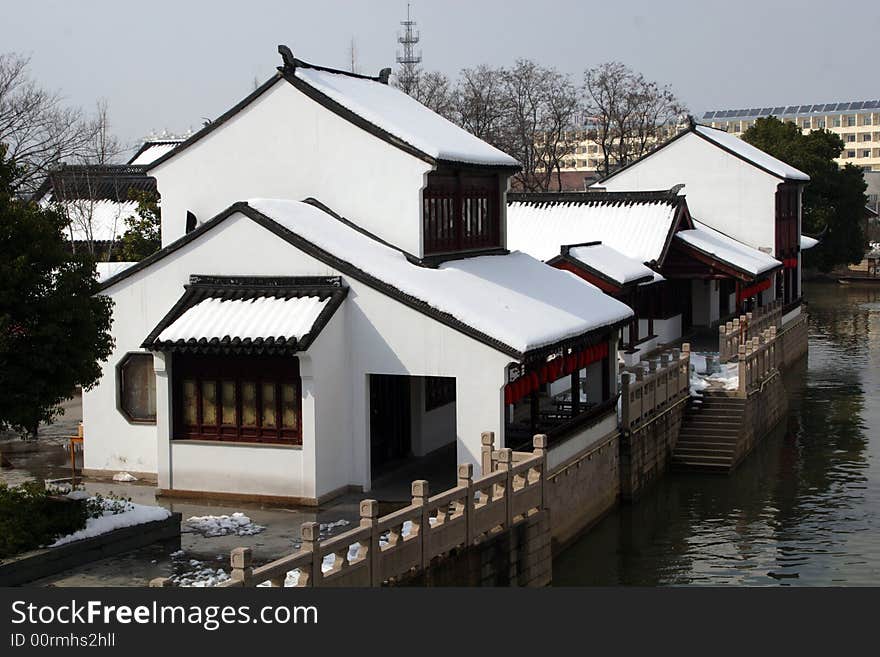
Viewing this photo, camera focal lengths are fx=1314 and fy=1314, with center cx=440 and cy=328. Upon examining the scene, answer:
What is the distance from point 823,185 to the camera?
268 ft

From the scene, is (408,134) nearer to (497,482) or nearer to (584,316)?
(584,316)

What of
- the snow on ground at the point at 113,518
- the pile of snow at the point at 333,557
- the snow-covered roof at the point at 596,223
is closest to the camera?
the pile of snow at the point at 333,557

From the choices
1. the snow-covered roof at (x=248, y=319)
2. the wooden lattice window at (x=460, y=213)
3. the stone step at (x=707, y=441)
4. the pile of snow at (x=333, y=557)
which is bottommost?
the stone step at (x=707, y=441)

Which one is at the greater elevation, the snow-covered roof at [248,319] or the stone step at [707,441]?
the snow-covered roof at [248,319]

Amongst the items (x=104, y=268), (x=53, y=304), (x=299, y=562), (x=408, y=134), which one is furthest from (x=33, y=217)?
(x=104, y=268)

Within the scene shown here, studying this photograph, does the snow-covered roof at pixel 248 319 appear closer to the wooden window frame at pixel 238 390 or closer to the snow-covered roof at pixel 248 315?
the snow-covered roof at pixel 248 315

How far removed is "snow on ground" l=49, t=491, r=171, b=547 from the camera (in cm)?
1899

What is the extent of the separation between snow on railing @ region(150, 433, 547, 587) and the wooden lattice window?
243 inches

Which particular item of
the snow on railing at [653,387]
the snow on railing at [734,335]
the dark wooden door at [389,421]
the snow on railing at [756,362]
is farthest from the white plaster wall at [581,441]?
the snow on railing at [734,335]

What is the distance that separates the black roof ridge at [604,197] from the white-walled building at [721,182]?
738 centimetres

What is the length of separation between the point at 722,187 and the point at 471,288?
31962mm

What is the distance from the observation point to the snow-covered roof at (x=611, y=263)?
3784 cm

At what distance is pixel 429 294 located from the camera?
77.2ft

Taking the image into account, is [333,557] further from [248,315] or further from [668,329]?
[668,329]
